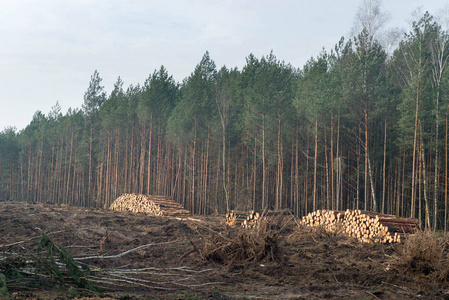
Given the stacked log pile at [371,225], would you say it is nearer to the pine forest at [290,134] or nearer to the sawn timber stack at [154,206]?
the pine forest at [290,134]

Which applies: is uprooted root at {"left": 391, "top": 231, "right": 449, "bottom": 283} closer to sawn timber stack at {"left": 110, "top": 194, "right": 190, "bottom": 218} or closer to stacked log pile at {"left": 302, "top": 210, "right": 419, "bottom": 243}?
stacked log pile at {"left": 302, "top": 210, "right": 419, "bottom": 243}

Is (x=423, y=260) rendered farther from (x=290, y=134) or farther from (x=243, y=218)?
(x=290, y=134)

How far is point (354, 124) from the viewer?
2950 cm

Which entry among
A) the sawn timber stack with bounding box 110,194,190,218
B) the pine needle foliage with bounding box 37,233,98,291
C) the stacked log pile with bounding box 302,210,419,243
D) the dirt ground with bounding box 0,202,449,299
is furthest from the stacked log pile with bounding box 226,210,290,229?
the pine needle foliage with bounding box 37,233,98,291

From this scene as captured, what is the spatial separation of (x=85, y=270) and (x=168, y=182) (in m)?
35.6

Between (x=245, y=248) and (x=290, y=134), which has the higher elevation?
(x=290, y=134)

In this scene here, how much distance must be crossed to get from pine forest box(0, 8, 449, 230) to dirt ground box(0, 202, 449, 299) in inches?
413

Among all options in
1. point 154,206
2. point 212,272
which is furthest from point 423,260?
point 154,206

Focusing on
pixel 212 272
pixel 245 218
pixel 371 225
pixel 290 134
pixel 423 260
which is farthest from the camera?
pixel 290 134

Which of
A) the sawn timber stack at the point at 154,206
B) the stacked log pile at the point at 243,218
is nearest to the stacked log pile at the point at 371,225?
the stacked log pile at the point at 243,218

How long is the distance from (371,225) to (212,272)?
7.96 meters

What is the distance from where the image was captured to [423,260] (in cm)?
842

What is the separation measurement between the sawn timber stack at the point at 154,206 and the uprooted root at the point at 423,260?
65.2 ft

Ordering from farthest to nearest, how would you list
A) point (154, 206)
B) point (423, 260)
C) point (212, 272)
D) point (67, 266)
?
point (154, 206) → point (212, 272) → point (423, 260) → point (67, 266)
